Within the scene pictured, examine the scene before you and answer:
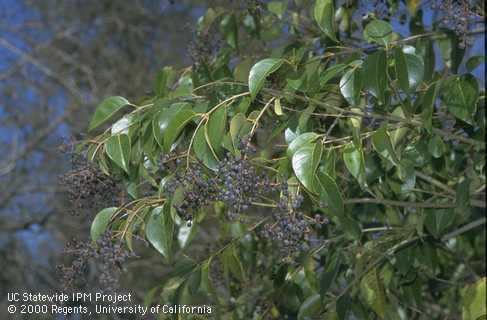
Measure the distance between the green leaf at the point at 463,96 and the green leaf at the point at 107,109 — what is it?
2.20 feet

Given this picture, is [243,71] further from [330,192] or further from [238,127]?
[330,192]

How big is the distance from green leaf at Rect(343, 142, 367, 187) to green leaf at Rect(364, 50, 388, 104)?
4.4 inches

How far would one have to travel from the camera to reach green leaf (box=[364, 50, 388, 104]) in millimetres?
1426

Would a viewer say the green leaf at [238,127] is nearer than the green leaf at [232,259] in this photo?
Yes

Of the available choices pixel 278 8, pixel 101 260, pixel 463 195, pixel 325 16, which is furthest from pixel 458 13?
pixel 101 260

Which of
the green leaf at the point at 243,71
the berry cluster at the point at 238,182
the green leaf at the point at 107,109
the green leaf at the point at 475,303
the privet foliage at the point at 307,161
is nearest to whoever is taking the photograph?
the berry cluster at the point at 238,182

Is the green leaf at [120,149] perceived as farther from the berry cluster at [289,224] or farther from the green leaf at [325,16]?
the green leaf at [325,16]

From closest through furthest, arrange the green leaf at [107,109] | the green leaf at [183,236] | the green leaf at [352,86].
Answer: the green leaf at [352,86] → the green leaf at [107,109] → the green leaf at [183,236]

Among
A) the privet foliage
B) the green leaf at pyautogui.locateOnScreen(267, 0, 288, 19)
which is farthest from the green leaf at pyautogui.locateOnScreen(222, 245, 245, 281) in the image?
the green leaf at pyautogui.locateOnScreen(267, 0, 288, 19)

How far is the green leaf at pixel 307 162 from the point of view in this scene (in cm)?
125

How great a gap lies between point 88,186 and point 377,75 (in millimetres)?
592

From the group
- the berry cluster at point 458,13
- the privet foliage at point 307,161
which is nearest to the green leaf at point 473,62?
the privet foliage at point 307,161

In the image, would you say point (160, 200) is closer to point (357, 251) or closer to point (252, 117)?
point (252, 117)

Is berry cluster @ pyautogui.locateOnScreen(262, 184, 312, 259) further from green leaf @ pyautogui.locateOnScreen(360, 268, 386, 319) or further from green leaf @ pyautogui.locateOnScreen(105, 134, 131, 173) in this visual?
green leaf @ pyautogui.locateOnScreen(360, 268, 386, 319)
